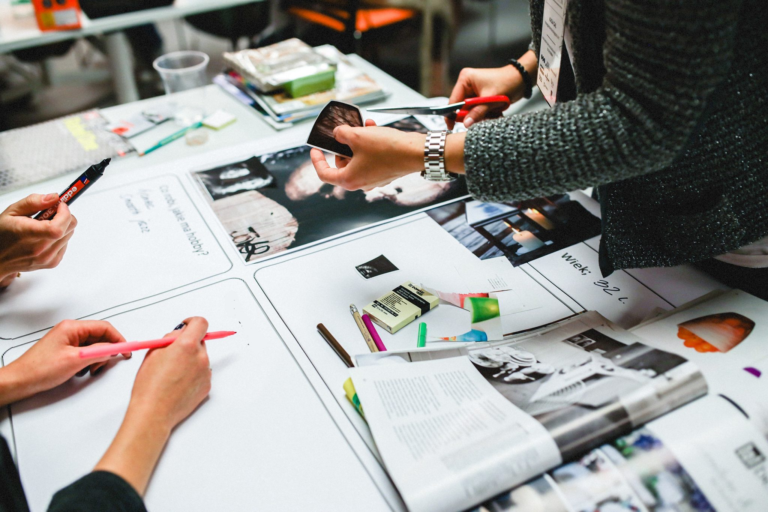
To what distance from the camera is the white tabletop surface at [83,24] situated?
194cm

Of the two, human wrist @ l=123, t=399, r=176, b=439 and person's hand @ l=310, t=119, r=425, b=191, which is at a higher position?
person's hand @ l=310, t=119, r=425, b=191

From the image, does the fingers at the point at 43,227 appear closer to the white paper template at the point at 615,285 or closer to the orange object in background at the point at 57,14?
the white paper template at the point at 615,285

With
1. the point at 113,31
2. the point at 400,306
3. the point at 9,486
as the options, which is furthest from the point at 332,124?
the point at 113,31

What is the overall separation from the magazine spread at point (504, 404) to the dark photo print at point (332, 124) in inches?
13.2

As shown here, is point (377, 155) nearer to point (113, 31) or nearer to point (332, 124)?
point (332, 124)

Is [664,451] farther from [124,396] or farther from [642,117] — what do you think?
[124,396]

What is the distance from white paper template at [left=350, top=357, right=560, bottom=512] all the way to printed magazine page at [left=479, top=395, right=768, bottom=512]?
26 mm

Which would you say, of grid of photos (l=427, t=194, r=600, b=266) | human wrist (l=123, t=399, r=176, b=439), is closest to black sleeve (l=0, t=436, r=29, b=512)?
human wrist (l=123, t=399, r=176, b=439)

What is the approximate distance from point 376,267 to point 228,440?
1.20 feet

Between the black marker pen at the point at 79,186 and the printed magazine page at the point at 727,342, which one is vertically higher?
the black marker pen at the point at 79,186

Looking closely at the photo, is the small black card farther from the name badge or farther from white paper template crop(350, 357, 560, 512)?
the name badge

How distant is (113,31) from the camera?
7.52 feet

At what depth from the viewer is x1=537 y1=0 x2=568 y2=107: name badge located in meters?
0.79

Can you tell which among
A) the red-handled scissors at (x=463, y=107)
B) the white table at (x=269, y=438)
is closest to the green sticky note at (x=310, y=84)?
the red-handled scissors at (x=463, y=107)
